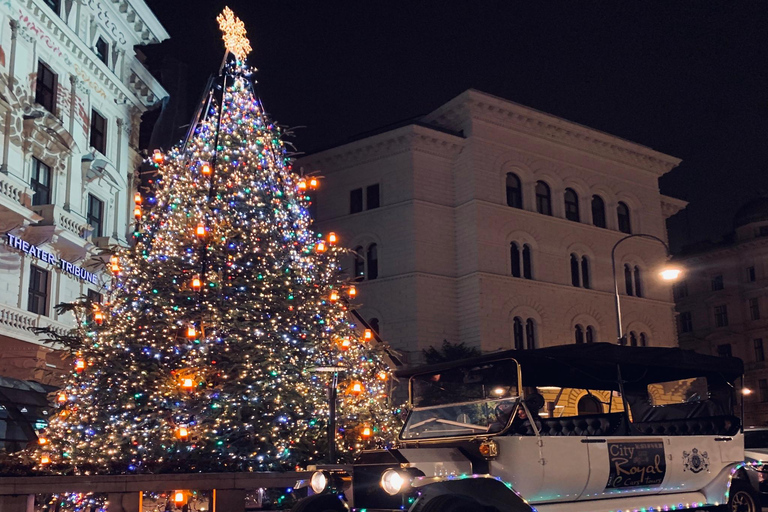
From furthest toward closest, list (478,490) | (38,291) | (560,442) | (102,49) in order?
(102,49) → (38,291) → (560,442) → (478,490)

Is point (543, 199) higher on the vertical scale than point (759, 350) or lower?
higher

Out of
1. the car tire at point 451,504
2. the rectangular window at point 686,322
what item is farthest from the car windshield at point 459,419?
the rectangular window at point 686,322

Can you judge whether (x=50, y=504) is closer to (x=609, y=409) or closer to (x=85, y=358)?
(x=85, y=358)

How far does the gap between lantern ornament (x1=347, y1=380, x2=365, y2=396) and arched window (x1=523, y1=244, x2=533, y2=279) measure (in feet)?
78.1

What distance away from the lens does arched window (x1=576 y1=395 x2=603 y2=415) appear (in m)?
A: 9.91

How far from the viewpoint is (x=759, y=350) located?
2066 inches

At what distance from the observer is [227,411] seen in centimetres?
1188

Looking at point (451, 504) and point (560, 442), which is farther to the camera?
point (560, 442)

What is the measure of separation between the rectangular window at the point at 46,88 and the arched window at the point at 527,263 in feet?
69.5

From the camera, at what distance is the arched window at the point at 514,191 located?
36.8 meters

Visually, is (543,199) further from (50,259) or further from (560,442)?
(560,442)

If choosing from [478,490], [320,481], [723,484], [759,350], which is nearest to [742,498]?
[723,484]

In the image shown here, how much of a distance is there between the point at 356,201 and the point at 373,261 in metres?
3.19

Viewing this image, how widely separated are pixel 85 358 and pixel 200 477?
3.42 m
